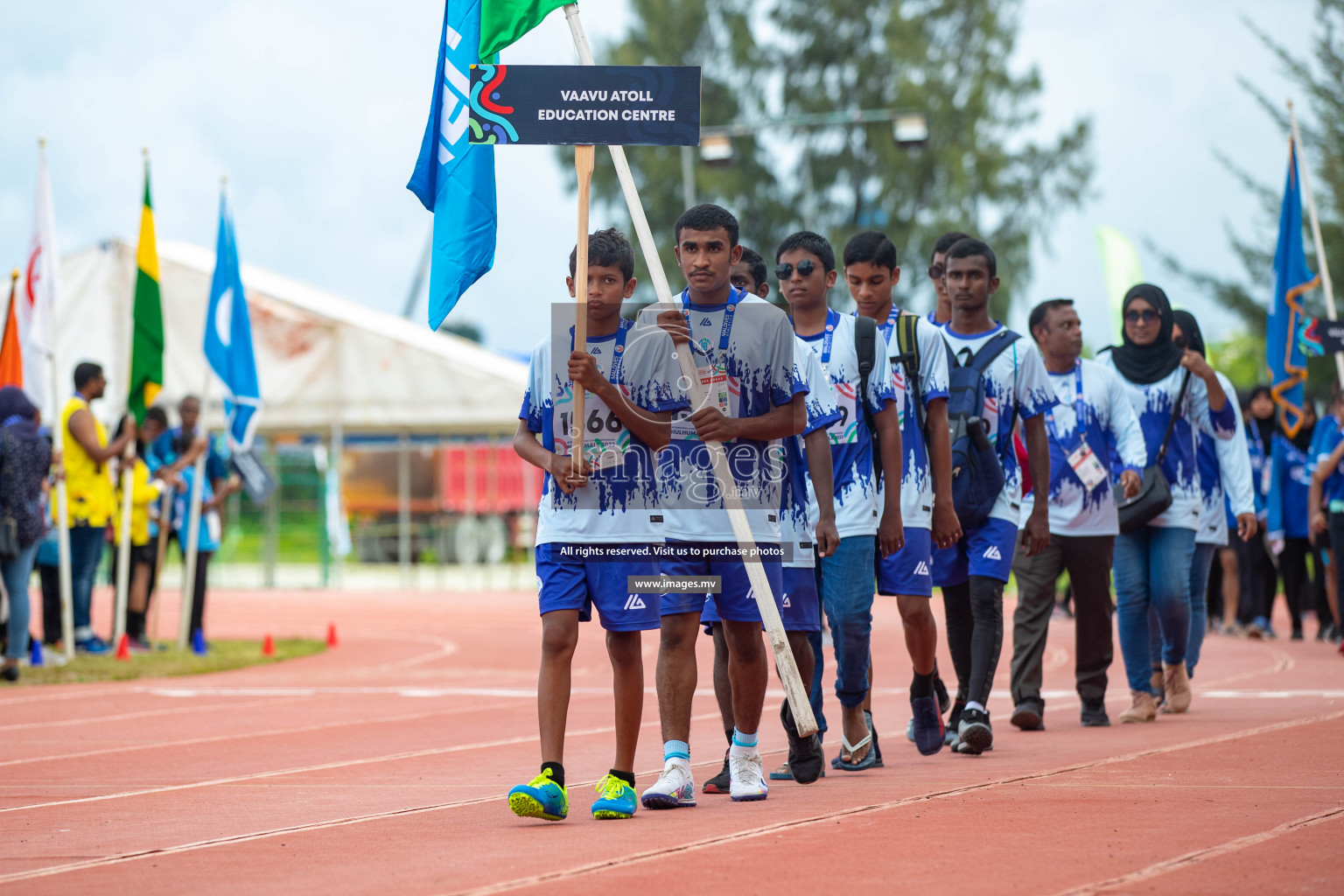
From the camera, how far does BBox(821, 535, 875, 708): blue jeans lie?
7105 millimetres

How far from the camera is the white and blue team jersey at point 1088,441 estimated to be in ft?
29.6

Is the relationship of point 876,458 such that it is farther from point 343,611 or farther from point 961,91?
point 961,91

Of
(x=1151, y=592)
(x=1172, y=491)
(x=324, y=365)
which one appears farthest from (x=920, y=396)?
(x=324, y=365)

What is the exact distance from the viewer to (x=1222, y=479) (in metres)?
10.5

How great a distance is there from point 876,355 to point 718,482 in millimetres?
1469

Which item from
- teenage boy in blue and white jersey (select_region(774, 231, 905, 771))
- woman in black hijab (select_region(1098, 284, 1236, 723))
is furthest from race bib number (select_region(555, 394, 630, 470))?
woman in black hijab (select_region(1098, 284, 1236, 723))

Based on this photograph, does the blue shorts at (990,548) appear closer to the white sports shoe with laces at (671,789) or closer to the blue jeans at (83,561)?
the white sports shoe with laces at (671,789)

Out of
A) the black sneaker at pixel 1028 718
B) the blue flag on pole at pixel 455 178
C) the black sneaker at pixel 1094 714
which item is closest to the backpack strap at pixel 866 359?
the blue flag on pole at pixel 455 178

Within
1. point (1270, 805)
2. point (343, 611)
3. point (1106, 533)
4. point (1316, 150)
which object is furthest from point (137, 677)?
point (1316, 150)

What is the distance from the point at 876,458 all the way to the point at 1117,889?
10.7 ft

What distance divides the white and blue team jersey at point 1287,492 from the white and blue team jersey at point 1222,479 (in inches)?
219

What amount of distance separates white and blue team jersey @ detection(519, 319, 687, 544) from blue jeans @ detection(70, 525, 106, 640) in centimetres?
952

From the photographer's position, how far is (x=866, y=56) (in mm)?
39812

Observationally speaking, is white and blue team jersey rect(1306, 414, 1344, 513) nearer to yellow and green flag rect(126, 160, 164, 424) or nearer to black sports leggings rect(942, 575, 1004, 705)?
black sports leggings rect(942, 575, 1004, 705)
